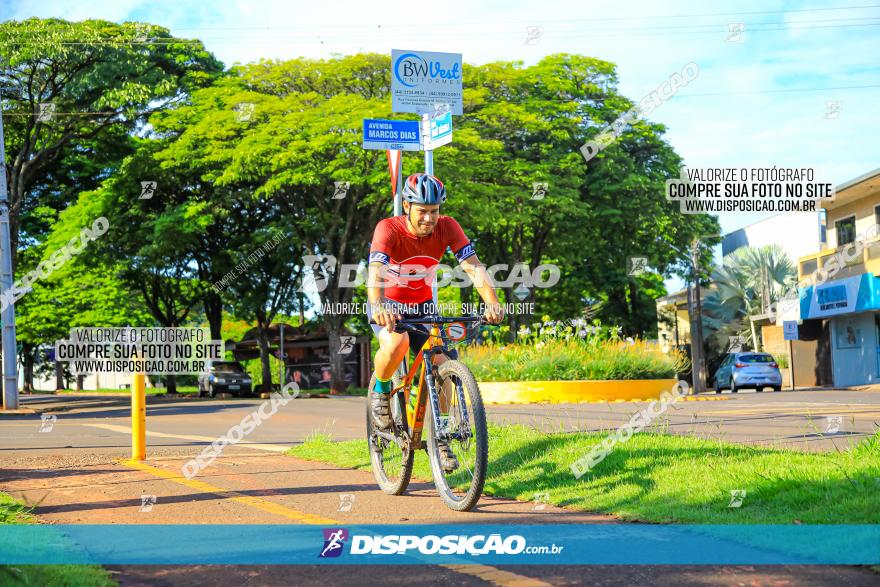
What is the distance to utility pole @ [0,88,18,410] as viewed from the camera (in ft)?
78.4

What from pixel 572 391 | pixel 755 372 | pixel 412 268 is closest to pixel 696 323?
pixel 755 372

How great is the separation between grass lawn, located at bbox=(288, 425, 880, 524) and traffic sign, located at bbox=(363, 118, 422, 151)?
15.0ft

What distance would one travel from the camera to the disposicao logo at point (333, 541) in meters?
4.77

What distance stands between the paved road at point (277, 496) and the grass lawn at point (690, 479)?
14.7 inches

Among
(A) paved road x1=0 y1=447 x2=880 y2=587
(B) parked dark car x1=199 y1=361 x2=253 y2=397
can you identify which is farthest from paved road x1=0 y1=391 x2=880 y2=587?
(B) parked dark car x1=199 y1=361 x2=253 y2=397

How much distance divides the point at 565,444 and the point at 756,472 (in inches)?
85.5

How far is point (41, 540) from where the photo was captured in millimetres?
5105

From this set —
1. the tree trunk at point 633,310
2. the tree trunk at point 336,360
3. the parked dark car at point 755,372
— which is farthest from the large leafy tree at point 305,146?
the tree trunk at point 633,310

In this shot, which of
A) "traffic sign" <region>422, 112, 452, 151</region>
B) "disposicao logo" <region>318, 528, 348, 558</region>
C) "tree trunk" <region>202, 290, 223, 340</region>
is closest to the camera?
"disposicao logo" <region>318, 528, 348, 558</region>

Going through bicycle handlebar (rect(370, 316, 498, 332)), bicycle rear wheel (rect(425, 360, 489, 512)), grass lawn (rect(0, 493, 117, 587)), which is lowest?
grass lawn (rect(0, 493, 117, 587))

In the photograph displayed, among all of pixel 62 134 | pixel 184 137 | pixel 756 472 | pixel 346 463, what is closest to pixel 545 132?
pixel 184 137

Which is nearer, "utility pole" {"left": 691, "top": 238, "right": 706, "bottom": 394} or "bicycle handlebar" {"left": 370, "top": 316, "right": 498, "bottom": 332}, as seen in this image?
"bicycle handlebar" {"left": 370, "top": 316, "right": 498, "bottom": 332}

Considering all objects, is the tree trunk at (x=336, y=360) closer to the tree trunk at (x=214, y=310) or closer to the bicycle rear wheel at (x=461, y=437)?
the tree trunk at (x=214, y=310)

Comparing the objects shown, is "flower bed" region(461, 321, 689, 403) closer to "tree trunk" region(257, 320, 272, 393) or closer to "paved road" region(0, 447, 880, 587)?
"paved road" region(0, 447, 880, 587)
